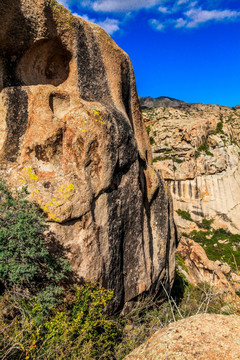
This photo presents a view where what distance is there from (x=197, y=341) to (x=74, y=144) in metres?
3.93

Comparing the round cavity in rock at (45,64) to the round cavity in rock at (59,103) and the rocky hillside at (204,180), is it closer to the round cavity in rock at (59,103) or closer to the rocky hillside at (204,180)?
the round cavity in rock at (59,103)

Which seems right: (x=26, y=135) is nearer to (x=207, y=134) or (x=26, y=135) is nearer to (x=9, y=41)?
(x=9, y=41)

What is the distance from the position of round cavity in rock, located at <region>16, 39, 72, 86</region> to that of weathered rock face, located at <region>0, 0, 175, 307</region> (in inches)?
0.9

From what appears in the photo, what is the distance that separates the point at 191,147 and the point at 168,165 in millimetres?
3526

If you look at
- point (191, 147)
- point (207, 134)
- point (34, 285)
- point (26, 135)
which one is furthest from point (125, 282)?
point (207, 134)

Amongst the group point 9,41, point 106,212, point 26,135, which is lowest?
point 106,212

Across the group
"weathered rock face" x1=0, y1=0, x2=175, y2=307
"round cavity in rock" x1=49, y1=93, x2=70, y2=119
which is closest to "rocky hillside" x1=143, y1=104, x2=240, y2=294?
"weathered rock face" x1=0, y1=0, x2=175, y2=307

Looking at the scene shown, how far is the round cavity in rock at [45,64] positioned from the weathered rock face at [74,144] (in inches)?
0.9

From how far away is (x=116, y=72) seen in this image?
6.80m

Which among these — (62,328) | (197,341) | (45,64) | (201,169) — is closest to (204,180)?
(201,169)

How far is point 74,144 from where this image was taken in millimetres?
5062

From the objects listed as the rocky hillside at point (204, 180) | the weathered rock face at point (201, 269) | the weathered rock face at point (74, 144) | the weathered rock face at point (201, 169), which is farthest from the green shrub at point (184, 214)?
the weathered rock face at point (74, 144)

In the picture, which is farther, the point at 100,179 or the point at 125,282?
the point at 125,282

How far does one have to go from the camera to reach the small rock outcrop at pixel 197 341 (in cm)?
244
